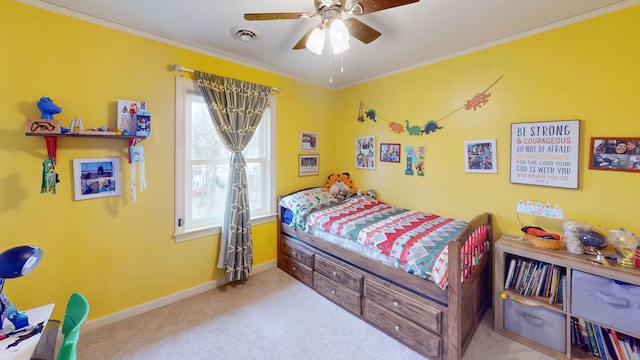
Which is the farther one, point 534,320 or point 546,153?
point 546,153

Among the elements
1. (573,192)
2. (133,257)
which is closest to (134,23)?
(133,257)

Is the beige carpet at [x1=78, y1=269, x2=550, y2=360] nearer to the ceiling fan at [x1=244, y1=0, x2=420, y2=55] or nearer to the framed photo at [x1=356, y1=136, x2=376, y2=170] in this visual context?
the framed photo at [x1=356, y1=136, x2=376, y2=170]

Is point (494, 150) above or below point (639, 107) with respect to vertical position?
below

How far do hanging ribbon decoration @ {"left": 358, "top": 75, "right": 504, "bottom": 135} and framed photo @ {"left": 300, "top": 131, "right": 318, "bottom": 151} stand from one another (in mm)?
694

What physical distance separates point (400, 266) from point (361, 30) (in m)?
1.74

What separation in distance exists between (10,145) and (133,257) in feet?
3.85

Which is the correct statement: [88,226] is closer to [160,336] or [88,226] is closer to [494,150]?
[160,336]

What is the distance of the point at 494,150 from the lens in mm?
2420

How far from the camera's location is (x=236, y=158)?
2.82m

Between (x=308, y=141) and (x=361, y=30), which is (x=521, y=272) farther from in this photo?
(x=308, y=141)

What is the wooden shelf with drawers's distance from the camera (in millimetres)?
1582

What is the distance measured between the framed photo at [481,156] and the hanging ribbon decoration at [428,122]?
1.16 ft

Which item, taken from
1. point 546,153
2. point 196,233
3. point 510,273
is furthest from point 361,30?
point 196,233

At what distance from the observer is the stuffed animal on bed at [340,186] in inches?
138
